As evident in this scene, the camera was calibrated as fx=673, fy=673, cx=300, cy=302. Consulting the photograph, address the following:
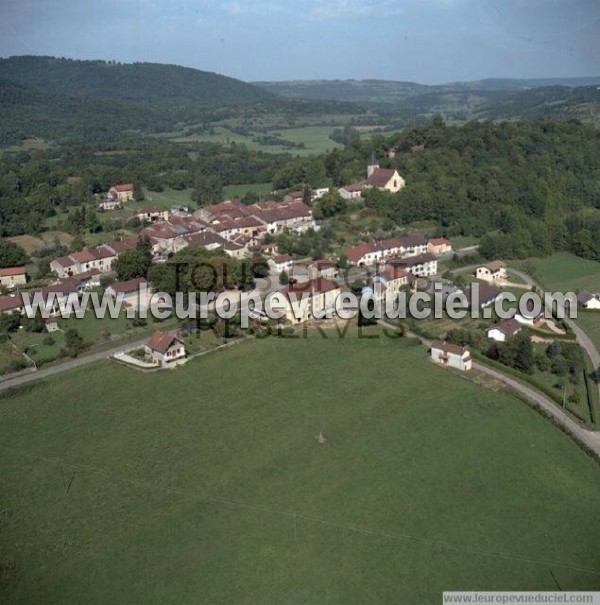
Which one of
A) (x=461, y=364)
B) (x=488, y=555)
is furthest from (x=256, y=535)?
(x=461, y=364)

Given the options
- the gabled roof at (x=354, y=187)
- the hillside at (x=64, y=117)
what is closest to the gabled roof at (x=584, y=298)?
the gabled roof at (x=354, y=187)

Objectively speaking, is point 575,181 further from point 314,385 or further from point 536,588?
point 536,588

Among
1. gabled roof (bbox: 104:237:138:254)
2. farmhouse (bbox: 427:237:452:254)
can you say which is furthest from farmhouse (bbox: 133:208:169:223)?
farmhouse (bbox: 427:237:452:254)

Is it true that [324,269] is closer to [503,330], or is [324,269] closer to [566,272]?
[503,330]

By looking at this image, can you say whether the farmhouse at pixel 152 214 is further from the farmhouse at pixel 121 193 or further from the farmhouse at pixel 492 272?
the farmhouse at pixel 492 272

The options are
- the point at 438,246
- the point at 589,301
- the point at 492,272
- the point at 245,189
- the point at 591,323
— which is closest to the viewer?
the point at 591,323

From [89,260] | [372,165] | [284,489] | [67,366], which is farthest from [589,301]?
[89,260]
